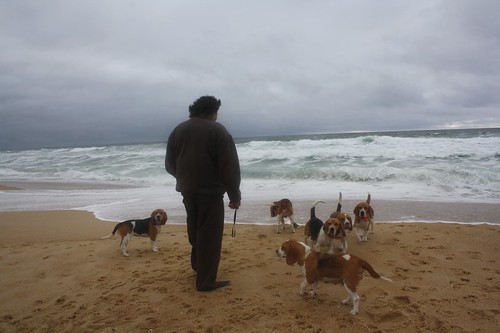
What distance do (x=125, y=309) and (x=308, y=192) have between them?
944 cm

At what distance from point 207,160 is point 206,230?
0.85 meters

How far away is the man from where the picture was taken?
13.3ft

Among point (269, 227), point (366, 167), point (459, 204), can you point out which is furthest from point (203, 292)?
point (366, 167)

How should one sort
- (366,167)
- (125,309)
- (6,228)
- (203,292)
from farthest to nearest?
1. (366,167)
2. (6,228)
3. (203,292)
4. (125,309)

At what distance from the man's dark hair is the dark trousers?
985mm

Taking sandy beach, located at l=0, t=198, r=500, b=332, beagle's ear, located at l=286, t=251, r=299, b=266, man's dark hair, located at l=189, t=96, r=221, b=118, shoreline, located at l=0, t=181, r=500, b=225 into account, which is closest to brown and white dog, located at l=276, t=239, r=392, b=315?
beagle's ear, located at l=286, t=251, r=299, b=266

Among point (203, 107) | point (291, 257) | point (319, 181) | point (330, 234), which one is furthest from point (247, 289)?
point (319, 181)

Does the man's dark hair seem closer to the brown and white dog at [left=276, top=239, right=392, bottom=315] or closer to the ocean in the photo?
the brown and white dog at [left=276, top=239, right=392, bottom=315]

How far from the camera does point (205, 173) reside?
4.09 meters

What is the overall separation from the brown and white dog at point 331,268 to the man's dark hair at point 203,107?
183 centimetres

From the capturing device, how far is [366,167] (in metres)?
17.8

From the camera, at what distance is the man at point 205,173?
4047 millimetres

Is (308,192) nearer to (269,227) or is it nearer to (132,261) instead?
(269,227)

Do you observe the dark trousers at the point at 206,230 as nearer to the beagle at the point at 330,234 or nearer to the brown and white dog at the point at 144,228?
the beagle at the point at 330,234
